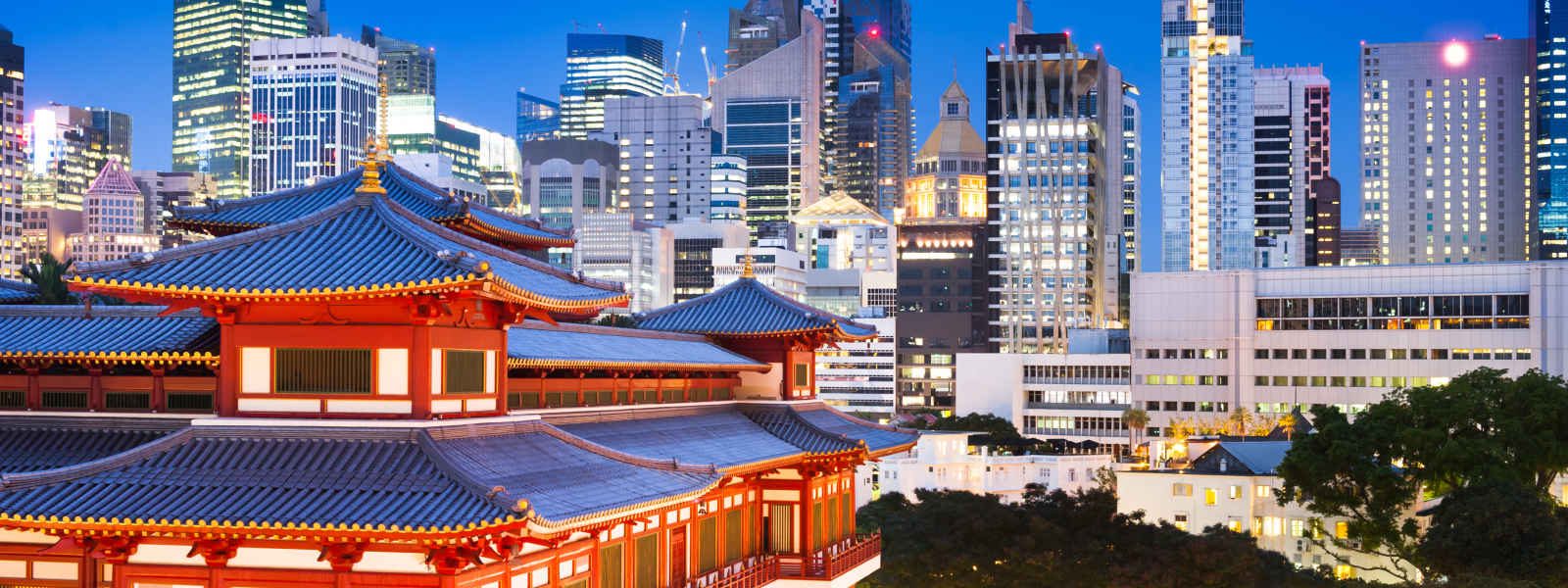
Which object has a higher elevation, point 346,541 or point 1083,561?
point 346,541

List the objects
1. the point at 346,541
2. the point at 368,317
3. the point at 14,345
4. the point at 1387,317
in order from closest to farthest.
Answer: the point at 346,541
the point at 368,317
the point at 14,345
the point at 1387,317

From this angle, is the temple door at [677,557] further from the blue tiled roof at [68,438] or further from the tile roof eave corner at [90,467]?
the tile roof eave corner at [90,467]

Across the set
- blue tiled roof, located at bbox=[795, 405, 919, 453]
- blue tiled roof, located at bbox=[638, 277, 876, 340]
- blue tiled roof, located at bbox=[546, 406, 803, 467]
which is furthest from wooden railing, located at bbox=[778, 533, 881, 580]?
blue tiled roof, located at bbox=[638, 277, 876, 340]

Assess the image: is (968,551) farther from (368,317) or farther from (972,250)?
(972,250)

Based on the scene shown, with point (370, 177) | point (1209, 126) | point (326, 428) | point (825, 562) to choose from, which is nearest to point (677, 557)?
point (825, 562)

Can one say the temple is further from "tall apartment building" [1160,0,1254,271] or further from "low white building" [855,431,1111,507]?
"tall apartment building" [1160,0,1254,271]

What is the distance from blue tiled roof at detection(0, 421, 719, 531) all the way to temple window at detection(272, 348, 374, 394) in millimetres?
616

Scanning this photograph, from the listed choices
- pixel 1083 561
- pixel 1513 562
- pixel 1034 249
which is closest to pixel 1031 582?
pixel 1083 561

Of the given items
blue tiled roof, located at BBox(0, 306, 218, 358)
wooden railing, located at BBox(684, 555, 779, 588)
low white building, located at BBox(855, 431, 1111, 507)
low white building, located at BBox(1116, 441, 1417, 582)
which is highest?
blue tiled roof, located at BBox(0, 306, 218, 358)

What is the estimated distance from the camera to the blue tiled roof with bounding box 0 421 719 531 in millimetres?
19359

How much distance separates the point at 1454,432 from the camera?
168ft

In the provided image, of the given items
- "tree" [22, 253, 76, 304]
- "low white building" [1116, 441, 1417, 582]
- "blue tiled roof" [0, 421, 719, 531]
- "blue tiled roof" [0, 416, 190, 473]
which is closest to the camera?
"blue tiled roof" [0, 421, 719, 531]

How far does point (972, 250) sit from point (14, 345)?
167 metres

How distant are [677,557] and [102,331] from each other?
1016 centimetres
